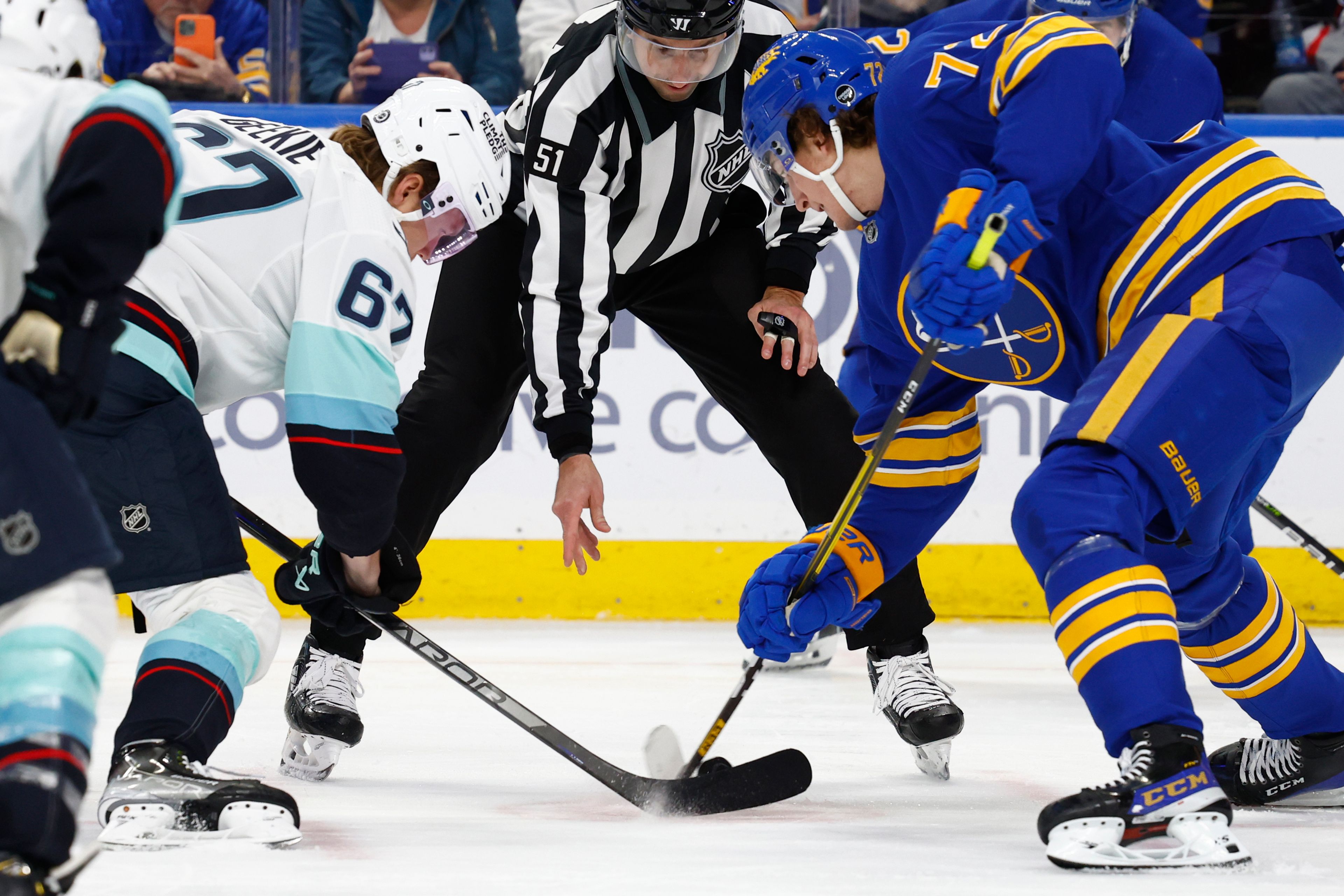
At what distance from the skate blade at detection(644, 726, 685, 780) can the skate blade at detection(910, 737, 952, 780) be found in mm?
378

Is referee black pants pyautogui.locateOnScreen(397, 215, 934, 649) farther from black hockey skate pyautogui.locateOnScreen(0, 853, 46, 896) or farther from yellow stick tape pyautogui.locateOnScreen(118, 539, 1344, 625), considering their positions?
yellow stick tape pyautogui.locateOnScreen(118, 539, 1344, 625)

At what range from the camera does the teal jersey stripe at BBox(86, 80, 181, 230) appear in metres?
1.26

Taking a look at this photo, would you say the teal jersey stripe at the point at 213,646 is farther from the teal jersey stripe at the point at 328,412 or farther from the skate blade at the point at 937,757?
the skate blade at the point at 937,757

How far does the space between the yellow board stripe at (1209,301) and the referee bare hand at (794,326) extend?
85 cm

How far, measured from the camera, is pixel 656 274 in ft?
8.93

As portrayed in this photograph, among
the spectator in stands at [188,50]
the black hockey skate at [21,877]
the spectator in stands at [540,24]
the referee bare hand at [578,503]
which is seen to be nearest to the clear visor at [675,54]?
the referee bare hand at [578,503]

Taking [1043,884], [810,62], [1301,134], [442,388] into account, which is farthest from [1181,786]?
[1301,134]

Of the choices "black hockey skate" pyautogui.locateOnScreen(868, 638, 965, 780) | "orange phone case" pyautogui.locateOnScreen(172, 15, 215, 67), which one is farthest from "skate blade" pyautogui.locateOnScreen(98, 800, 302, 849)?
"orange phone case" pyautogui.locateOnScreen(172, 15, 215, 67)

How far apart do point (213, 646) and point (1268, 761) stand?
4.57 feet

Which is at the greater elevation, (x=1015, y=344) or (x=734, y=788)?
(x=1015, y=344)

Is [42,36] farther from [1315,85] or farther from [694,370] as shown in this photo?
[1315,85]

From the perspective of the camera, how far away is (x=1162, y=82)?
109 inches

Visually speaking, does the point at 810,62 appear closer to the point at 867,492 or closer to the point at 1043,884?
the point at 867,492

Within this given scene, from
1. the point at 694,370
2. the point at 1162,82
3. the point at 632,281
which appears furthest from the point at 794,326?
the point at 1162,82
